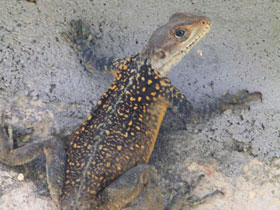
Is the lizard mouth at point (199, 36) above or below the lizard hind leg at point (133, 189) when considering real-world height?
above

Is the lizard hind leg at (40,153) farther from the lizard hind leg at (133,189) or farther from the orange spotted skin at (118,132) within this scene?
the lizard hind leg at (133,189)

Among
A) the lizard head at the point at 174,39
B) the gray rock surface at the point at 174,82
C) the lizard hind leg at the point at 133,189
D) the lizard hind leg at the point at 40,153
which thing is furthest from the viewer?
the lizard head at the point at 174,39

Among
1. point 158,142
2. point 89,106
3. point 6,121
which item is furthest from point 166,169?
point 6,121

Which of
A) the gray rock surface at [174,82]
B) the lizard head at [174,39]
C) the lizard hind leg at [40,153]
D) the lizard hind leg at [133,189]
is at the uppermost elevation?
the lizard head at [174,39]

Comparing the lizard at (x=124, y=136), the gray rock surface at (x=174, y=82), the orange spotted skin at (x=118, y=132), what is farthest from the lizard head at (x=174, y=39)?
the gray rock surface at (x=174, y=82)

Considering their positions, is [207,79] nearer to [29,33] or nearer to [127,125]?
[127,125]

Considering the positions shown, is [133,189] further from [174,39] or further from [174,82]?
[174,82]

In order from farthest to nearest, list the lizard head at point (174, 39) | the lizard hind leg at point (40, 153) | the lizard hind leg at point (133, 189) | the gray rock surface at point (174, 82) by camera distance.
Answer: the lizard head at point (174, 39) < the gray rock surface at point (174, 82) < the lizard hind leg at point (40, 153) < the lizard hind leg at point (133, 189)
